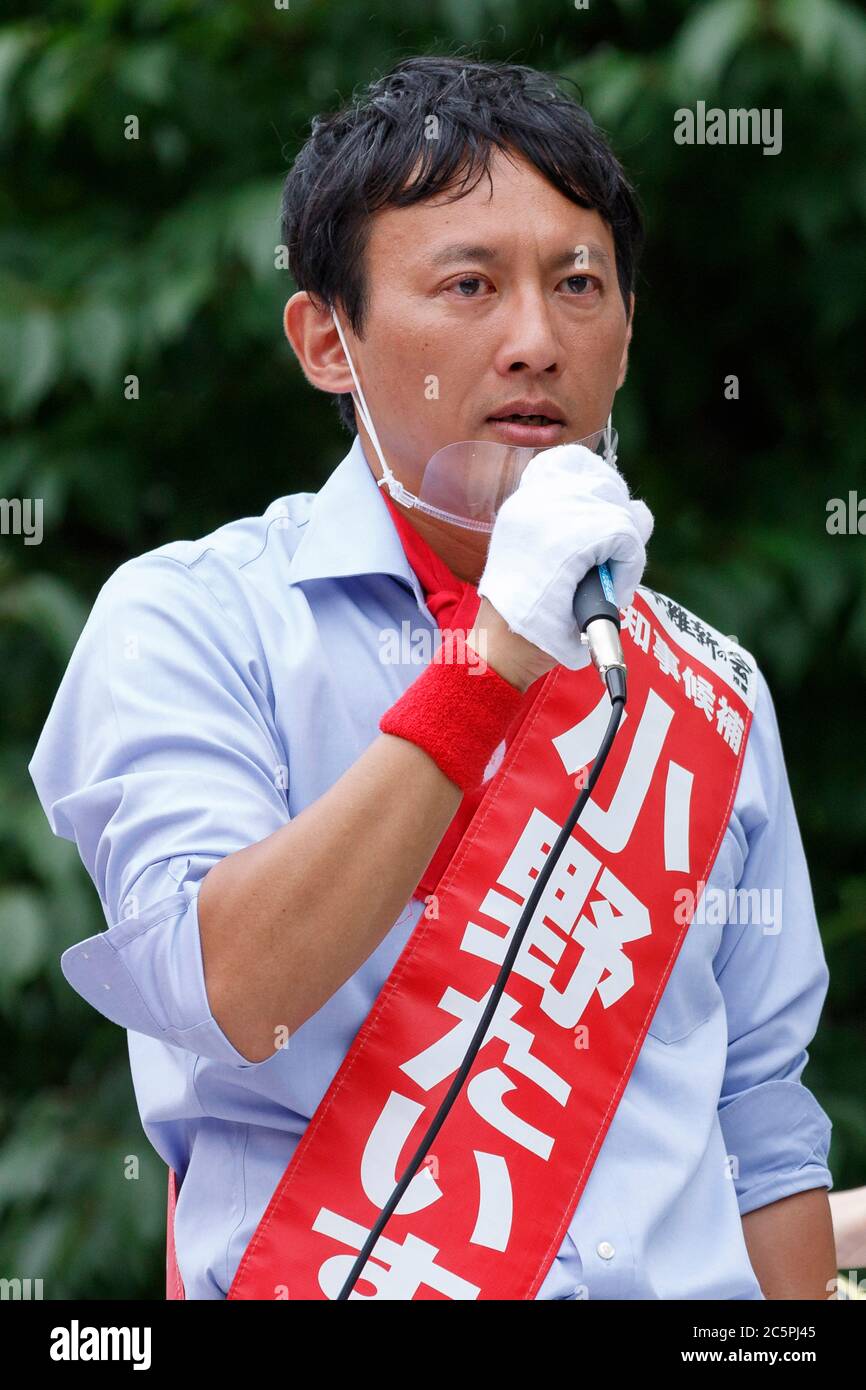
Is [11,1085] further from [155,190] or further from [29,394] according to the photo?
[155,190]

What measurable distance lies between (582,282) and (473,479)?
21 cm

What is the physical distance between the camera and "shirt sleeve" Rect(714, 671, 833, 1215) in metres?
1.62

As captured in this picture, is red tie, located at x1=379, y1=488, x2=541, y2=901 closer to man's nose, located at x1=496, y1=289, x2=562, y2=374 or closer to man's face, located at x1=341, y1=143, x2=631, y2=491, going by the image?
man's face, located at x1=341, y1=143, x2=631, y2=491

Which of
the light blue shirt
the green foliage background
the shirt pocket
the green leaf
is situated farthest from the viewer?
the green foliage background

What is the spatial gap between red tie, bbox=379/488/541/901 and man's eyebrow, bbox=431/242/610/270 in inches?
8.9

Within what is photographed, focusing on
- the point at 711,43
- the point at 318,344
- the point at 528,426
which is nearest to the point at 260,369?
the point at 711,43

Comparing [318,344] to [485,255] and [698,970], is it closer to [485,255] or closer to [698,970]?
[485,255]

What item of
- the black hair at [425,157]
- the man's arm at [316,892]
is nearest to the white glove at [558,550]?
the man's arm at [316,892]

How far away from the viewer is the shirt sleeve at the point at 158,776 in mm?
1264

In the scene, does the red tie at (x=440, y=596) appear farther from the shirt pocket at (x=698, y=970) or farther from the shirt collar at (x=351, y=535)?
the shirt pocket at (x=698, y=970)

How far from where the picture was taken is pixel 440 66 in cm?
169

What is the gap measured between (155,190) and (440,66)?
136cm

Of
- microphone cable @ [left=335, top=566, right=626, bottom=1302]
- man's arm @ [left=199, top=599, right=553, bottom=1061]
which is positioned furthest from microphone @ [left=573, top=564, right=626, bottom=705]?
man's arm @ [left=199, top=599, right=553, bottom=1061]

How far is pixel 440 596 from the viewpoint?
1.57 meters
